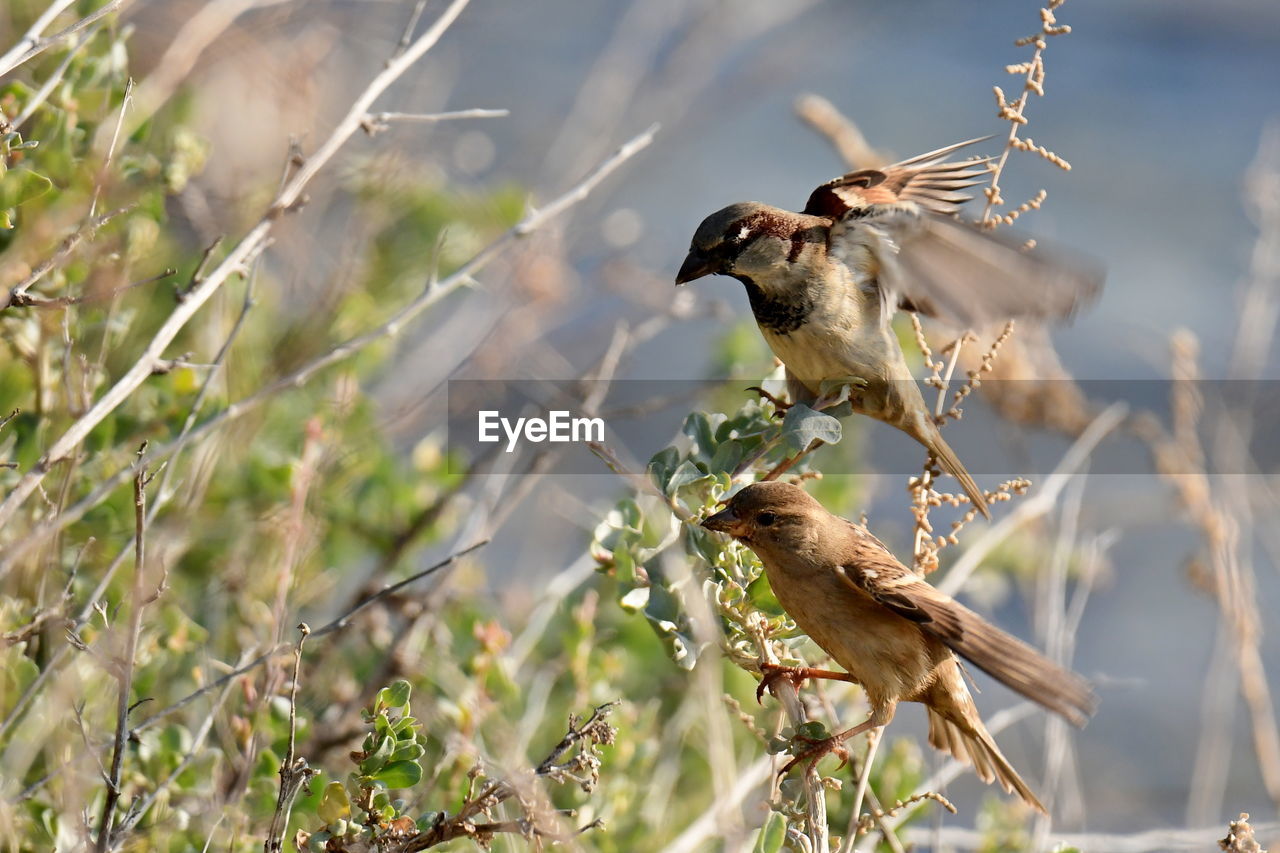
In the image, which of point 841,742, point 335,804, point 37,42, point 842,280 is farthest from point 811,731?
point 37,42

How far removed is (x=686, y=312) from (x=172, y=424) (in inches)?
45.3

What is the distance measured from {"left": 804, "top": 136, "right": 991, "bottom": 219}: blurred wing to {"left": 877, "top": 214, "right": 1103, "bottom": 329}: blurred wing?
0.74 feet

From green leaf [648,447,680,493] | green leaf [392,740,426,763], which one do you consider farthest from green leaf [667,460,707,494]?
green leaf [392,740,426,763]

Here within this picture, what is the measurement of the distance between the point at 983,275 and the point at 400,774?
1.23 metres

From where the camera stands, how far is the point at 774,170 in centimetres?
787

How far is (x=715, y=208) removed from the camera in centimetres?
709

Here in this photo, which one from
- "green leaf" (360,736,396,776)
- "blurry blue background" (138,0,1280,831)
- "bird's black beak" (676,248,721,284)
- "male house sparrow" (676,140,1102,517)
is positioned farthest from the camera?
"blurry blue background" (138,0,1280,831)

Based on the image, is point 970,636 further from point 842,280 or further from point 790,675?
point 842,280

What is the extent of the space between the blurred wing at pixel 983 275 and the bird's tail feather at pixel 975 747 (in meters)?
0.72

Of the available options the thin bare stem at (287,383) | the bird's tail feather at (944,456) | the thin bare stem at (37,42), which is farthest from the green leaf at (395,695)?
the bird's tail feather at (944,456)

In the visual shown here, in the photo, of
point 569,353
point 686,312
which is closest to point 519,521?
point 569,353

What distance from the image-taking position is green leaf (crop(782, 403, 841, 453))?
203 cm

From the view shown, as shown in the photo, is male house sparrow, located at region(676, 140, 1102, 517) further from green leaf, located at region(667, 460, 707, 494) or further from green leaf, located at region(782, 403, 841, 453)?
green leaf, located at region(667, 460, 707, 494)

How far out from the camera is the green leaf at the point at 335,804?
1999mm
